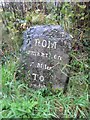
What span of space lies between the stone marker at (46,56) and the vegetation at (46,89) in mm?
89

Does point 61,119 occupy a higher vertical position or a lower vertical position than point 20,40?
lower

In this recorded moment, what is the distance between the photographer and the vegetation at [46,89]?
246cm

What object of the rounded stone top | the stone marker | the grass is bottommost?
the grass

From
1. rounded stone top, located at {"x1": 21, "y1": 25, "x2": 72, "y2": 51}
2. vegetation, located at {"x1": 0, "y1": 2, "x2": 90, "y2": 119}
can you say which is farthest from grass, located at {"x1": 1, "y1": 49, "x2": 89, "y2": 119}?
rounded stone top, located at {"x1": 21, "y1": 25, "x2": 72, "y2": 51}

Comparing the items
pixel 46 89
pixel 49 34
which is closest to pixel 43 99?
pixel 46 89

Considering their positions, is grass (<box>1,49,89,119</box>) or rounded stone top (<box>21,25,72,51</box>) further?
rounded stone top (<box>21,25,72,51</box>)

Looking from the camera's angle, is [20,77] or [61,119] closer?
[61,119]

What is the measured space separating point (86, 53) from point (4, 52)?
2.81ft

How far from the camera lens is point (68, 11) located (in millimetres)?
3449

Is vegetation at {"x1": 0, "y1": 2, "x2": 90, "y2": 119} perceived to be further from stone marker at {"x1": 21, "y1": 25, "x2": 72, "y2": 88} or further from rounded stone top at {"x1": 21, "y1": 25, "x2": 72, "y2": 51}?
rounded stone top at {"x1": 21, "y1": 25, "x2": 72, "y2": 51}

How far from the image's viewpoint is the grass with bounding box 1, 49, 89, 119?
2.39 m

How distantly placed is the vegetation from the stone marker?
9cm

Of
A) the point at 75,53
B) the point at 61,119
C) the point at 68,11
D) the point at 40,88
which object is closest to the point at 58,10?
the point at 68,11

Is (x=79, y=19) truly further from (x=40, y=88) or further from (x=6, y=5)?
(x=40, y=88)
